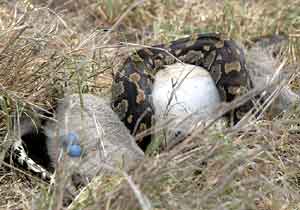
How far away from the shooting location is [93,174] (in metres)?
3.74

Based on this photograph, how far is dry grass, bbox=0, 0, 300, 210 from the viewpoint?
3.06 m

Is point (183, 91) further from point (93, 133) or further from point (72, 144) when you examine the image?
point (72, 144)

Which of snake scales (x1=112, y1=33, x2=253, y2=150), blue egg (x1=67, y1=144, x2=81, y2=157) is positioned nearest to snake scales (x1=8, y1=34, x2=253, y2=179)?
snake scales (x1=112, y1=33, x2=253, y2=150)

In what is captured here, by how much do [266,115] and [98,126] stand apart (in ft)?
4.09

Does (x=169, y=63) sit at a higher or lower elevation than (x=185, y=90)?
higher

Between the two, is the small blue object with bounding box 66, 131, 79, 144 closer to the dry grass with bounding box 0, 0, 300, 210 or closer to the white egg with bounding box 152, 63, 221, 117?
the dry grass with bounding box 0, 0, 300, 210

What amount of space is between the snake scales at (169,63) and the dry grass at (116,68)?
19 cm

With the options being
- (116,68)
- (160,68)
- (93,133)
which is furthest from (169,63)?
(93,133)

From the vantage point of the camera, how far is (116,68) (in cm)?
511

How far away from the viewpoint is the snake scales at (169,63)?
4.48 metres

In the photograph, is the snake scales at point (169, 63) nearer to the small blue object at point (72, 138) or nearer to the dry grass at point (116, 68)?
the dry grass at point (116, 68)

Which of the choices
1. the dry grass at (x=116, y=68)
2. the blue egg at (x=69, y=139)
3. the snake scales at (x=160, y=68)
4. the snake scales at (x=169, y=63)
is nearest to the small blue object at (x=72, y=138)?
the blue egg at (x=69, y=139)

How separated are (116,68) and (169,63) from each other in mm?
402

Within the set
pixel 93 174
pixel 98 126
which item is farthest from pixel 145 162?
pixel 98 126
